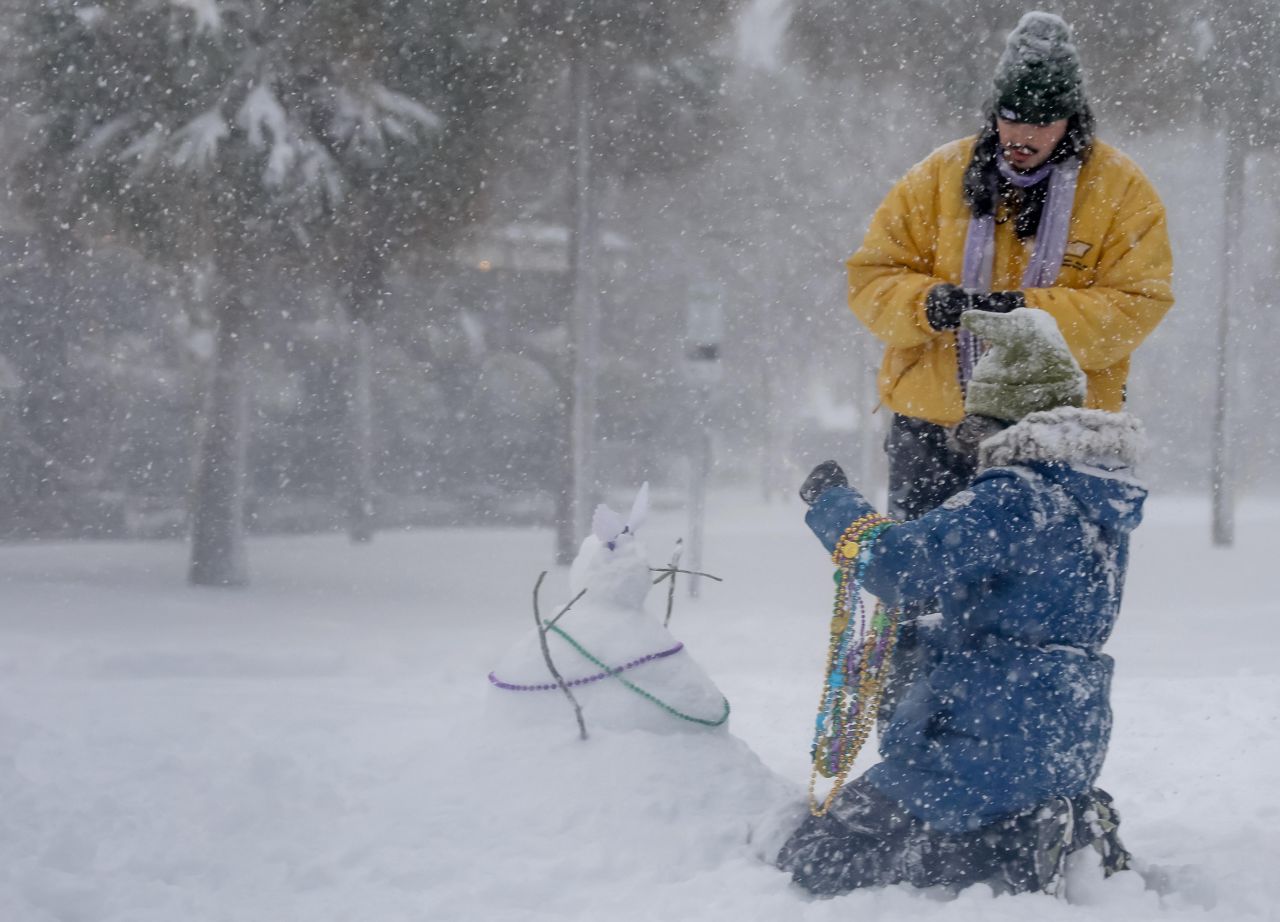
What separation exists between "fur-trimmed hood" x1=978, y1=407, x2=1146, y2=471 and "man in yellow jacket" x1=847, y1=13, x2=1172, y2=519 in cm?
25

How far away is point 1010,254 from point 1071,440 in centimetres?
75

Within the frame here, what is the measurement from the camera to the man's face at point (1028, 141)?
3076mm

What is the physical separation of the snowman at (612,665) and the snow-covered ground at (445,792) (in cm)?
5

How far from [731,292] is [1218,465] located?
874 centimetres

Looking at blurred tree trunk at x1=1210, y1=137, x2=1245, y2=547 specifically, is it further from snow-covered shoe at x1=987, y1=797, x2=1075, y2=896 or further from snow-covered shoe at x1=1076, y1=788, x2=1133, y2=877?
snow-covered shoe at x1=987, y1=797, x2=1075, y2=896

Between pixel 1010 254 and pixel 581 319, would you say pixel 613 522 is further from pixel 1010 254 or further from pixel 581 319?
pixel 581 319

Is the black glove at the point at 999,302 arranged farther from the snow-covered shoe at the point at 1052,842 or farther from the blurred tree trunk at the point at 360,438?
the blurred tree trunk at the point at 360,438

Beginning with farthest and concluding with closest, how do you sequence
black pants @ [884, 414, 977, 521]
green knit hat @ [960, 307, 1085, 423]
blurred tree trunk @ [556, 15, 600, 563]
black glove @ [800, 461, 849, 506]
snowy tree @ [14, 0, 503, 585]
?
blurred tree trunk @ [556, 15, 600, 563]
snowy tree @ [14, 0, 503, 585]
black pants @ [884, 414, 977, 521]
black glove @ [800, 461, 849, 506]
green knit hat @ [960, 307, 1085, 423]

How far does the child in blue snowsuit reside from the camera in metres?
2.70

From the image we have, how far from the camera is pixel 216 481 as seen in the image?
33.4 ft

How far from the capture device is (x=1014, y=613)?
2.76 meters

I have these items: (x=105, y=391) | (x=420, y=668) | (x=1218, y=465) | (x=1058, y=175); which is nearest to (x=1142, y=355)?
(x=1218, y=465)

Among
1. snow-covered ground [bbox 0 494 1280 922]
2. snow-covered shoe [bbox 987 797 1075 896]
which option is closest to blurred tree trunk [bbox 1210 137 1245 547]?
snow-covered ground [bbox 0 494 1280 922]


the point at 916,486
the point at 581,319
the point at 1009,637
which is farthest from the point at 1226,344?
the point at 1009,637
